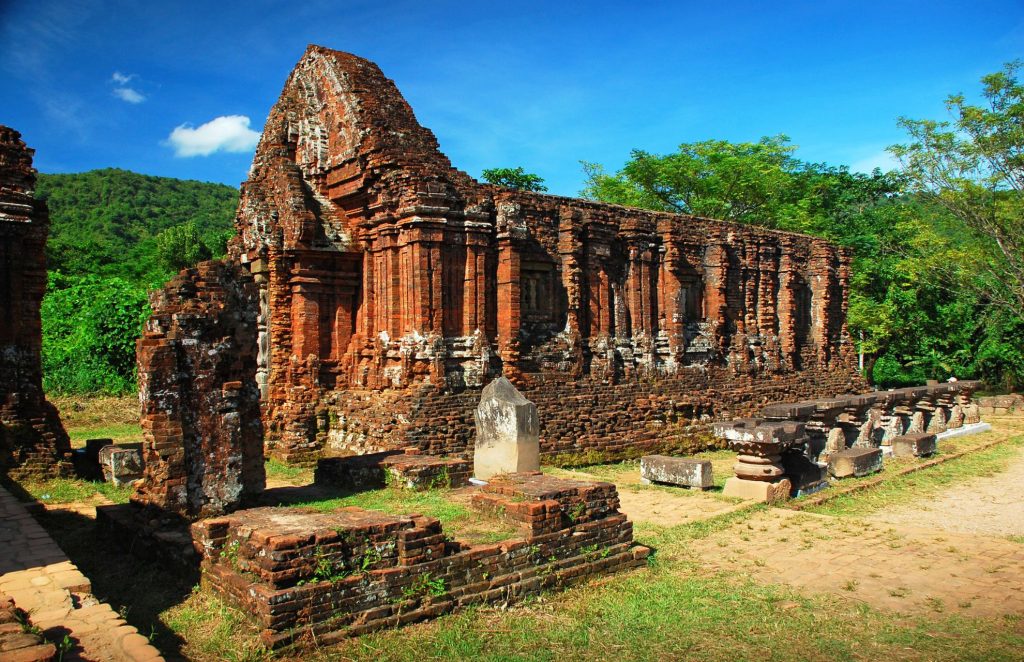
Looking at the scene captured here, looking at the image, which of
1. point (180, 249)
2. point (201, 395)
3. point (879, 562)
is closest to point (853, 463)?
point (879, 562)

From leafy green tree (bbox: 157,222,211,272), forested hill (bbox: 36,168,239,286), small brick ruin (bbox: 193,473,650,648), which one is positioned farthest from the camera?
forested hill (bbox: 36,168,239,286)

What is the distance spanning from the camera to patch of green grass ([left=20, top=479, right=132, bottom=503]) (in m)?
10.3

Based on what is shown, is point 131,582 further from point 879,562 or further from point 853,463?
point 853,463

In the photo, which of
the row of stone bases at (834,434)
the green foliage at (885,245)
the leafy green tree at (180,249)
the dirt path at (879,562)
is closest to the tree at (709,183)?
the green foliage at (885,245)

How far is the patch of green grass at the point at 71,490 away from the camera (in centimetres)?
1030

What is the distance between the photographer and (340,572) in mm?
5895

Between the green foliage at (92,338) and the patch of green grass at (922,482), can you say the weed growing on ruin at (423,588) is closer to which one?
the patch of green grass at (922,482)

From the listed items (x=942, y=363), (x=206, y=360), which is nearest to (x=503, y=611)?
(x=206, y=360)

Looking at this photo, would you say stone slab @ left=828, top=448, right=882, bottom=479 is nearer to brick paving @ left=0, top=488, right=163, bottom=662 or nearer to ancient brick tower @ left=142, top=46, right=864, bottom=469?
ancient brick tower @ left=142, top=46, right=864, bottom=469

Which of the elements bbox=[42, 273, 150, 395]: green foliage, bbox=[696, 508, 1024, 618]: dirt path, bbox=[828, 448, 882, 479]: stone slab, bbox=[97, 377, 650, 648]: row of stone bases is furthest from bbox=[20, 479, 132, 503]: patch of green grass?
bbox=[828, 448, 882, 479]: stone slab

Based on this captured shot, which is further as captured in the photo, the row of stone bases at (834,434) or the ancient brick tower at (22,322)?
the ancient brick tower at (22,322)

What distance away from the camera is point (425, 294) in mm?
13055

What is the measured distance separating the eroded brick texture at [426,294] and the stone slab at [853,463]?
3.72 metres

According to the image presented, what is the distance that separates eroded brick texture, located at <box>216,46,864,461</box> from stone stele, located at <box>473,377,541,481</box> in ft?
5.06
